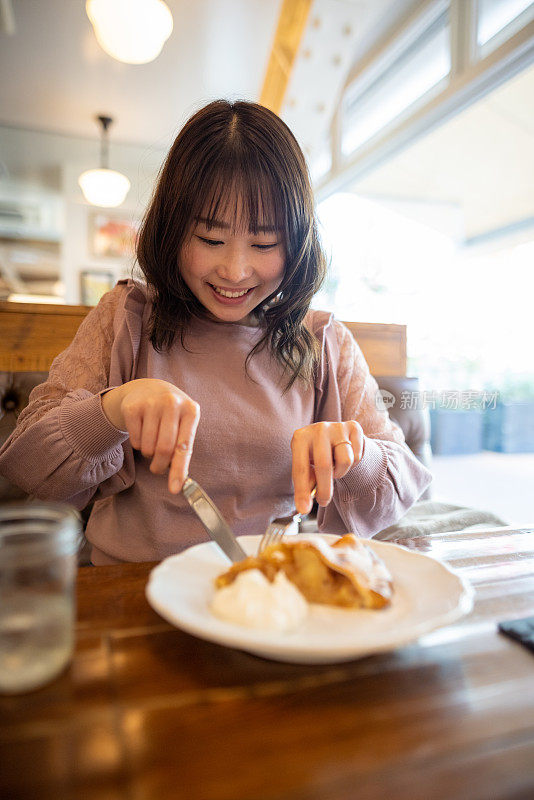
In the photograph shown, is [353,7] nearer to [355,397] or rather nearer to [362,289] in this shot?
[362,289]

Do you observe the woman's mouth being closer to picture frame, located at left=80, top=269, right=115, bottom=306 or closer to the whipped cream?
the whipped cream

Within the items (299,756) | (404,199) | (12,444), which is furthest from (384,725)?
(404,199)

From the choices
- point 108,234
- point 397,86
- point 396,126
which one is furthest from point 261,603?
point 108,234

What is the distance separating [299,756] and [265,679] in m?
0.10

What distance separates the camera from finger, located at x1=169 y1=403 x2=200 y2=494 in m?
0.66

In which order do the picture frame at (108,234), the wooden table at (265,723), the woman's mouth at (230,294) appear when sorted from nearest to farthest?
the wooden table at (265,723) < the woman's mouth at (230,294) < the picture frame at (108,234)

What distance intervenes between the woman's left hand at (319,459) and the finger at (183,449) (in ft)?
0.49

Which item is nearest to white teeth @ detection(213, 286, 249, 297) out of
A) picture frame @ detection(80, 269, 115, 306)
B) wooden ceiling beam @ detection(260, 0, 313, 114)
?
wooden ceiling beam @ detection(260, 0, 313, 114)

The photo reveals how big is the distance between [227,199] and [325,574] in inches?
26.6

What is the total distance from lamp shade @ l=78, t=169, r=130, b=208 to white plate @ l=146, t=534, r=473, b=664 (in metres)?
4.69

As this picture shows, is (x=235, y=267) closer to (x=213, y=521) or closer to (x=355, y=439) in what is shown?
(x=355, y=439)

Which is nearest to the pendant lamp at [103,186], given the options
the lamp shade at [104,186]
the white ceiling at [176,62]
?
the lamp shade at [104,186]

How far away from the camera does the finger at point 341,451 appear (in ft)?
2.48

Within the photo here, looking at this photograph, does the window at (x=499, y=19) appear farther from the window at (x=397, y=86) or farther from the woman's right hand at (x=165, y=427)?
the woman's right hand at (x=165, y=427)
